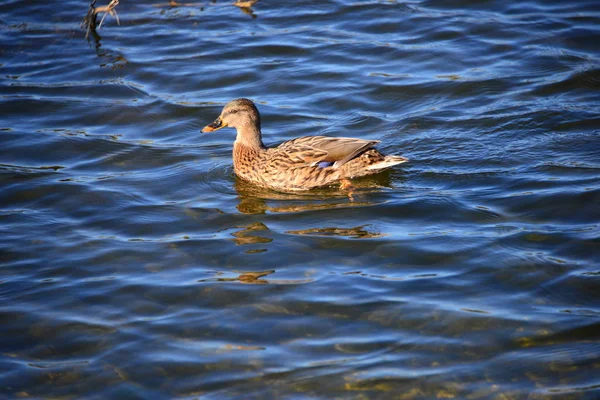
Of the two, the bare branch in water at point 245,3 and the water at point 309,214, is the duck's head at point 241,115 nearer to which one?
the water at point 309,214

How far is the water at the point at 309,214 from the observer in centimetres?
625

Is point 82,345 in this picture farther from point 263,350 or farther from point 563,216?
point 563,216

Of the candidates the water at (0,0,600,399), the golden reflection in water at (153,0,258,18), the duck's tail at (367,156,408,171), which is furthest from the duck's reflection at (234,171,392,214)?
the golden reflection in water at (153,0,258,18)

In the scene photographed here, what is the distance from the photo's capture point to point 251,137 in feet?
33.3

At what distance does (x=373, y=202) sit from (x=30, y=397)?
14.1 feet

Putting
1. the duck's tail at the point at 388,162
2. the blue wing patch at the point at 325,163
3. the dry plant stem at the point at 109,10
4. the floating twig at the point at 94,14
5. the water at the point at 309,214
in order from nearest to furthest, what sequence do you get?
the water at the point at 309,214 < the duck's tail at the point at 388,162 < the blue wing patch at the point at 325,163 < the dry plant stem at the point at 109,10 < the floating twig at the point at 94,14

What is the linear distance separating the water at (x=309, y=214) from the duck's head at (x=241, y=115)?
25.5 inches

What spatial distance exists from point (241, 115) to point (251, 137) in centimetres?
31

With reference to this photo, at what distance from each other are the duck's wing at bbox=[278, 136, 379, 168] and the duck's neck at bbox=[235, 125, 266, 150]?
1.74 ft

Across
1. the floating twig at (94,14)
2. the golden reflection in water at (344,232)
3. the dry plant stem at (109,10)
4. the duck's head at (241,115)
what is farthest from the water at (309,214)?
the duck's head at (241,115)

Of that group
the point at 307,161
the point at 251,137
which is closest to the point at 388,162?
the point at 307,161

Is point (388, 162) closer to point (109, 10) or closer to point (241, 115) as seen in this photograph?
point (241, 115)

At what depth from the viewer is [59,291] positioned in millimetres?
7371

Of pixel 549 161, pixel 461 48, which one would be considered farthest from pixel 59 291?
pixel 461 48
